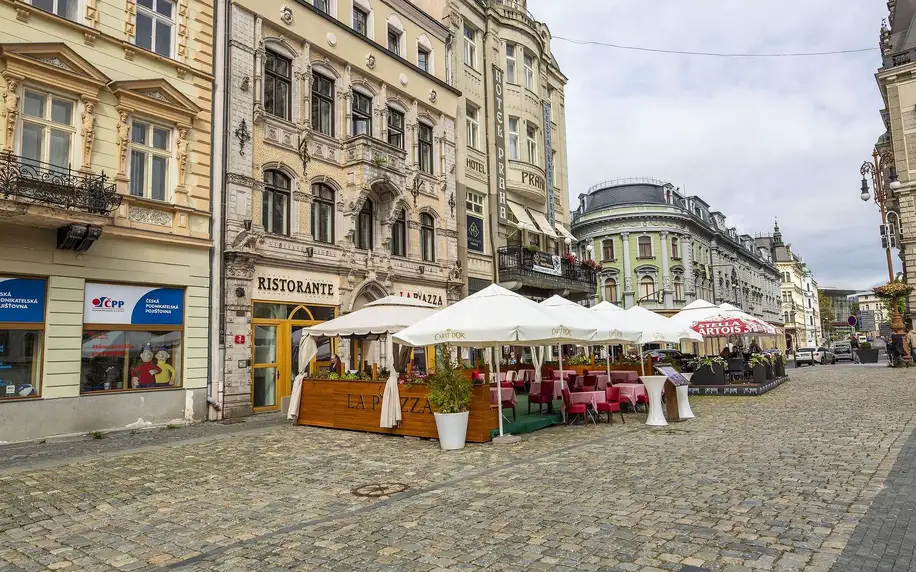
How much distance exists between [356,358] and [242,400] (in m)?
4.89

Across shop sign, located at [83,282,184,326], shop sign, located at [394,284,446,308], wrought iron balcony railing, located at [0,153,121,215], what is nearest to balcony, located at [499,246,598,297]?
shop sign, located at [394,284,446,308]

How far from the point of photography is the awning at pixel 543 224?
2969cm

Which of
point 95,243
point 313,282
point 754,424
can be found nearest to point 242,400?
point 313,282

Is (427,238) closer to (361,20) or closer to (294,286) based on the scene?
(294,286)

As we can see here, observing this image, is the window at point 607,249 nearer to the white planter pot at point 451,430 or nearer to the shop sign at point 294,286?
the shop sign at point 294,286

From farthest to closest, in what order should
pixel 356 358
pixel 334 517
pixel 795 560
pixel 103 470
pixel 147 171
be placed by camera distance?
1. pixel 356 358
2. pixel 147 171
3. pixel 103 470
4. pixel 334 517
5. pixel 795 560

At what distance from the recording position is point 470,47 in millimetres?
28156

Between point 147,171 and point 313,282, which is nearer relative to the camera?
point 147,171

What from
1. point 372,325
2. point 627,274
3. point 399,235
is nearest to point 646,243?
point 627,274

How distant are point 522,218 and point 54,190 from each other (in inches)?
766

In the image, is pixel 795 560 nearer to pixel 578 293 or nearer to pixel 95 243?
pixel 95 243

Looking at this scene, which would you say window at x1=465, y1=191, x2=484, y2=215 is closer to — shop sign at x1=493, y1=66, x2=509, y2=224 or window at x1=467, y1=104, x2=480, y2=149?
shop sign at x1=493, y1=66, x2=509, y2=224

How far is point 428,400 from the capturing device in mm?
11531

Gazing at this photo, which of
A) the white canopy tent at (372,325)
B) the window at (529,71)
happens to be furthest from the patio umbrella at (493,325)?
the window at (529,71)
